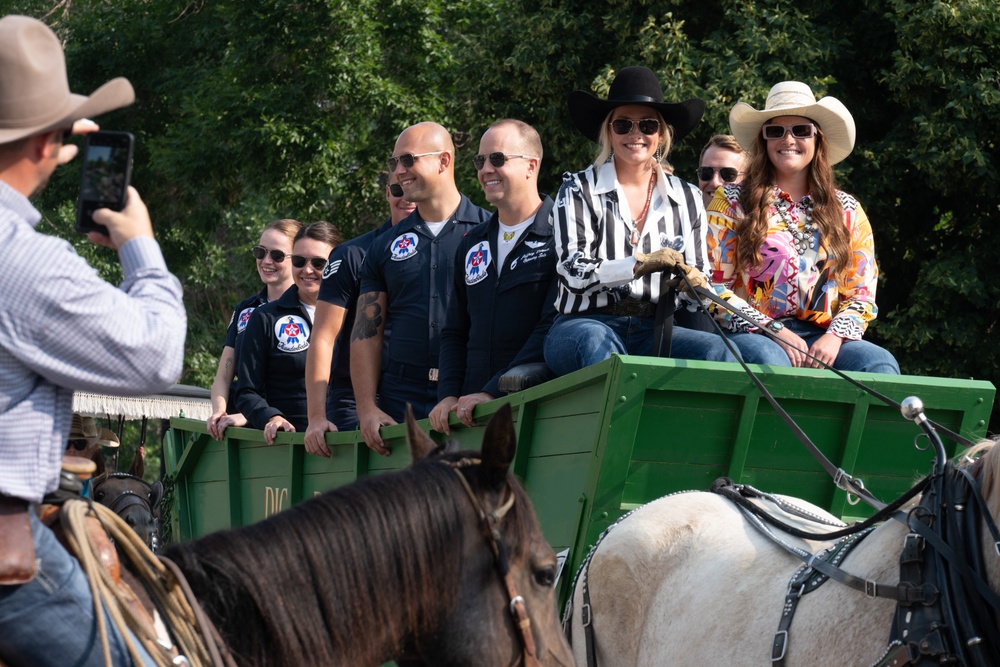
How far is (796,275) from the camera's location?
470 centimetres

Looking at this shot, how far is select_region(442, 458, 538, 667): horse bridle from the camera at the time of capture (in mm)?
2461

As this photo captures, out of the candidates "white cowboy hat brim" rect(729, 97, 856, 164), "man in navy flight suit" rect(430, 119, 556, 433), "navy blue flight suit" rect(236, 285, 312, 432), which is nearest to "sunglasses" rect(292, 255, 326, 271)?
"navy blue flight suit" rect(236, 285, 312, 432)

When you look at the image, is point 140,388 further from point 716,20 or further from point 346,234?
point 346,234

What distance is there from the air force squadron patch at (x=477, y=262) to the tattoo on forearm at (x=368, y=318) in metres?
0.88

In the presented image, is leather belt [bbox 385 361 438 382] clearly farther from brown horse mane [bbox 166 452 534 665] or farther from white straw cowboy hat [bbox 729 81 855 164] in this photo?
brown horse mane [bbox 166 452 534 665]

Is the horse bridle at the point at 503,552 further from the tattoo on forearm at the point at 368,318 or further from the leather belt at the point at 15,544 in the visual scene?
the tattoo on forearm at the point at 368,318

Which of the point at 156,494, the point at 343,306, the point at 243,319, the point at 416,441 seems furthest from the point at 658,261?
the point at 156,494

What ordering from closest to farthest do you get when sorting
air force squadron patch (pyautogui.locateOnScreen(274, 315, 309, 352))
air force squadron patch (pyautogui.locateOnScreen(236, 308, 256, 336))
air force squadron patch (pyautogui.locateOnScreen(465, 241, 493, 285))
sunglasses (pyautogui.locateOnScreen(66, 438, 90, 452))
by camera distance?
air force squadron patch (pyautogui.locateOnScreen(465, 241, 493, 285)) → air force squadron patch (pyautogui.locateOnScreen(274, 315, 309, 352)) → air force squadron patch (pyautogui.locateOnScreen(236, 308, 256, 336)) → sunglasses (pyautogui.locateOnScreen(66, 438, 90, 452))

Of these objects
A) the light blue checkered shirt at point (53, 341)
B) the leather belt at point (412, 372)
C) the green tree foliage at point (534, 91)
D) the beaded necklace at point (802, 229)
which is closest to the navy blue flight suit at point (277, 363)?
the leather belt at point (412, 372)

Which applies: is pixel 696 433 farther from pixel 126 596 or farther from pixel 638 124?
pixel 126 596

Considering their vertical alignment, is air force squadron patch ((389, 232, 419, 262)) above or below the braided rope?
above

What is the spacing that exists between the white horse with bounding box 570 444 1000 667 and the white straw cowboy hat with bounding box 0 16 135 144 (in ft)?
7.21

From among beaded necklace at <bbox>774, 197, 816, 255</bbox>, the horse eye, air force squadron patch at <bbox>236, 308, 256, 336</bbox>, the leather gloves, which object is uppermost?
beaded necklace at <bbox>774, 197, 816, 255</bbox>

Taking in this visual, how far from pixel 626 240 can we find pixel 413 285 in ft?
5.57
